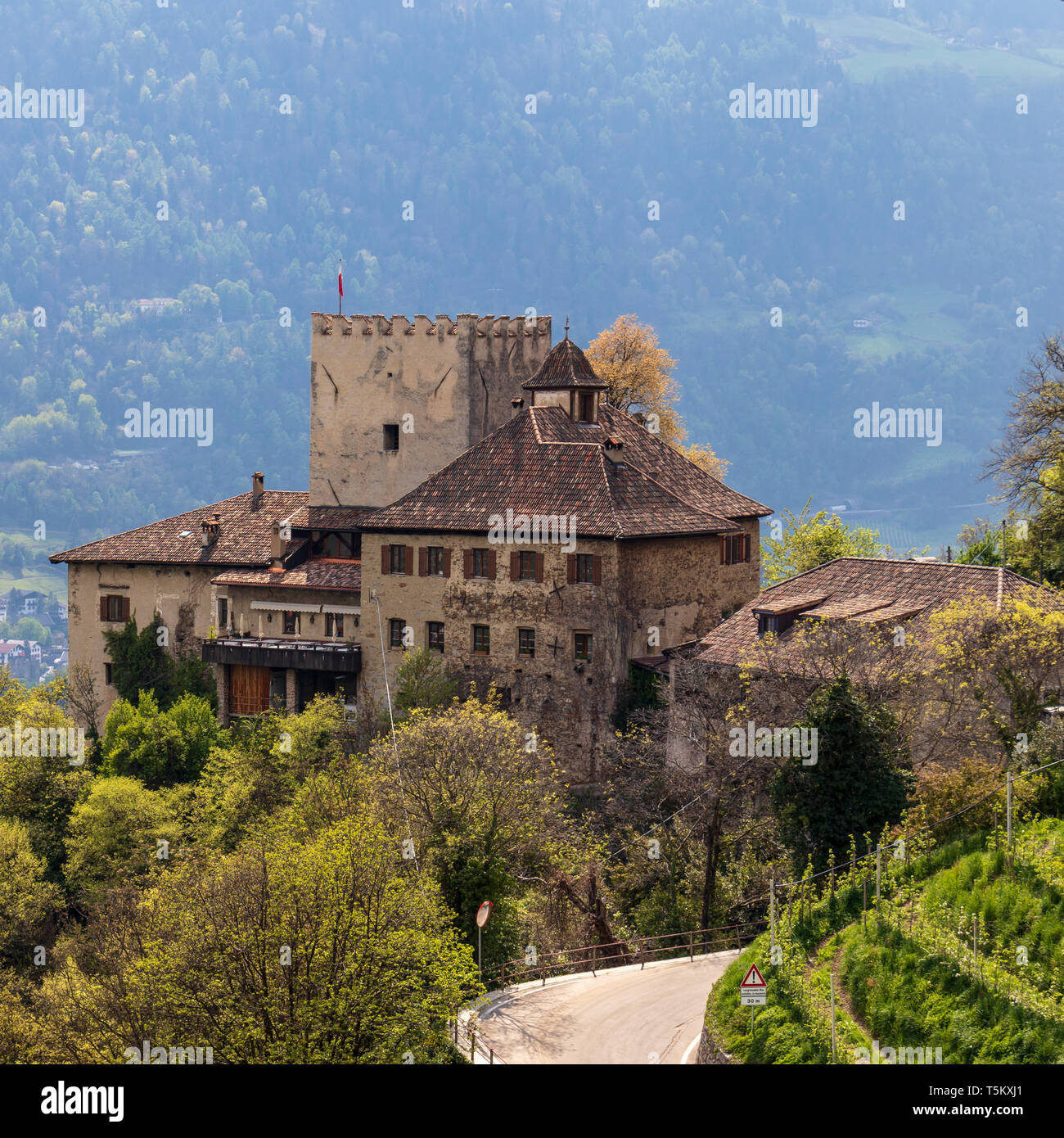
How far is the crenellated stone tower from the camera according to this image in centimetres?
7531

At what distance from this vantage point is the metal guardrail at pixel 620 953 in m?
44.5

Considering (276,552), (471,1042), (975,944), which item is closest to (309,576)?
(276,552)

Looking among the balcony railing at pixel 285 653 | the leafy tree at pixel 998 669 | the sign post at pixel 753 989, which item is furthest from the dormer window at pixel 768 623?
the sign post at pixel 753 989

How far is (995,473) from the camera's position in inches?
2793

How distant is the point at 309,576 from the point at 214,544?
6.30m

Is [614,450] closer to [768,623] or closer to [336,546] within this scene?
[768,623]

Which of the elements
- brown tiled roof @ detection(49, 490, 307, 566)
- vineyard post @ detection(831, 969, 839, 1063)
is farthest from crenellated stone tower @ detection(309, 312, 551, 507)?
vineyard post @ detection(831, 969, 839, 1063)

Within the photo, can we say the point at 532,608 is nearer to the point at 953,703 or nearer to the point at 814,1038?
the point at 953,703

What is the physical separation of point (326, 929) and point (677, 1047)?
8919 mm

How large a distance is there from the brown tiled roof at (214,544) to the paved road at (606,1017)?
36.0m

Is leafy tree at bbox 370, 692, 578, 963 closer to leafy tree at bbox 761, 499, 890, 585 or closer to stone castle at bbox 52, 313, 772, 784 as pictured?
stone castle at bbox 52, 313, 772, 784

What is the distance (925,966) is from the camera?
32.5 metres

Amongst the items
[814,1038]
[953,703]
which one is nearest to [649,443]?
[953,703]

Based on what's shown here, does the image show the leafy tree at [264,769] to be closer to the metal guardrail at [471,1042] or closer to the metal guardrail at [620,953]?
the metal guardrail at [620,953]
